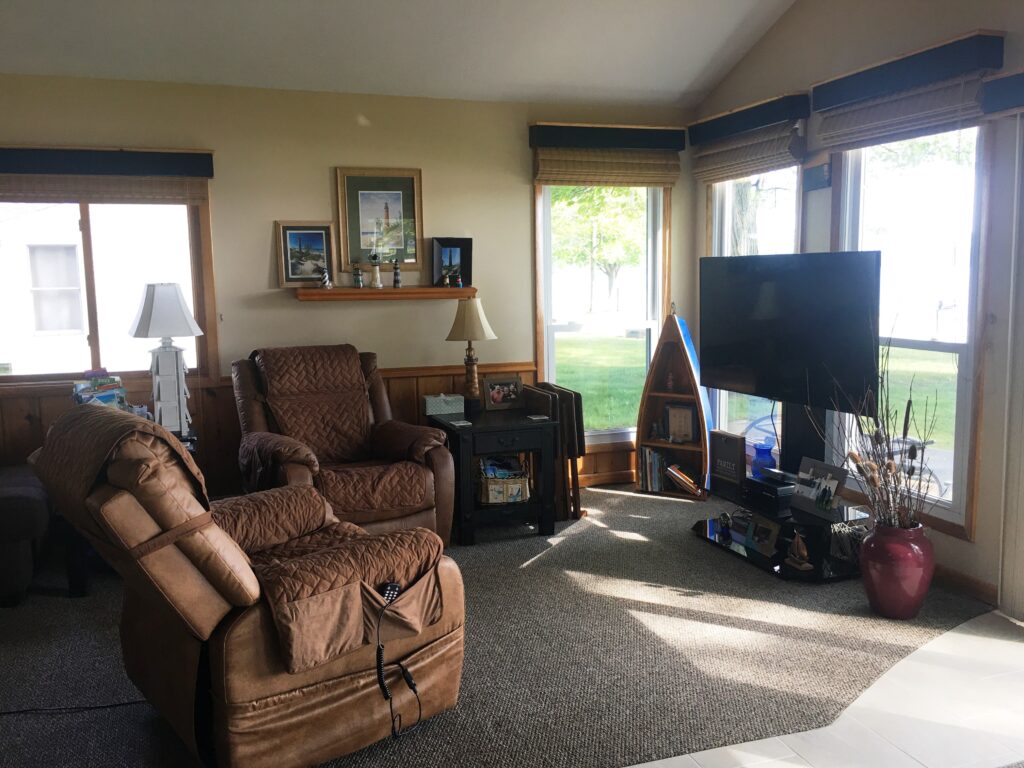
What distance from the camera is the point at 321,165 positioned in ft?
15.7

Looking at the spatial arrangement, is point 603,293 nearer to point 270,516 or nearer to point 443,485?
point 443,485

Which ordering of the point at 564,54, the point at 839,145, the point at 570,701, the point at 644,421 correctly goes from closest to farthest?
the point at 570,701
the point at 839,145
the point at 564,54
the point at 644,421

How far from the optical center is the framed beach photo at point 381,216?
485 cm

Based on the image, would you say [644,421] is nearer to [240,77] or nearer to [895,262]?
[895,262]

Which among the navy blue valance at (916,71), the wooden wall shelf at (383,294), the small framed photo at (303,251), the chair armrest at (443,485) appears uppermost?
the navy blue valance at (916,71)

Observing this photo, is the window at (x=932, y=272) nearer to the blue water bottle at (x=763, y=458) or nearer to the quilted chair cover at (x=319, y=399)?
the blue water bottle at (x=763, y=458)

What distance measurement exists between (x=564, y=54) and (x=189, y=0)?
194 cm

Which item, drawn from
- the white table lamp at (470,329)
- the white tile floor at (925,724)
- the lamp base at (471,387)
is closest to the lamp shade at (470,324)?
the white table lamp at (470,329)

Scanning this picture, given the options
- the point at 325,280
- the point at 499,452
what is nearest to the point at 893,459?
the point at 499,452

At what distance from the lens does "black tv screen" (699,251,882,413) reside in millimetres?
3666

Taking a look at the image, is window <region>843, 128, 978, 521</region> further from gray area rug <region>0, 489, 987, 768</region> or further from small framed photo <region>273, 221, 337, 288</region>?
small framed photo <region>273, 221, 337, 288</region>

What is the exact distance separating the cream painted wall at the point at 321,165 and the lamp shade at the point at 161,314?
0.47 m

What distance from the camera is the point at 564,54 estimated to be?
15.6 feet

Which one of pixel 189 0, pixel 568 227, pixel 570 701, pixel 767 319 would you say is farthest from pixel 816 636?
pixel 189 0
